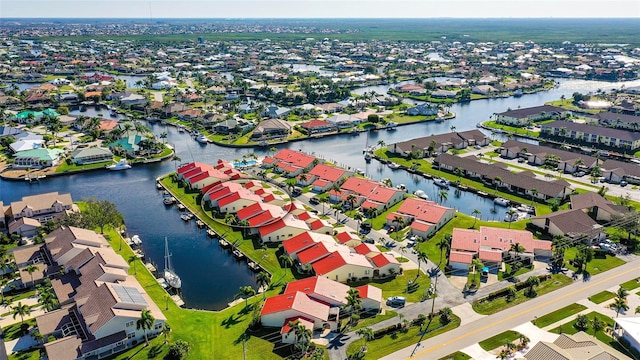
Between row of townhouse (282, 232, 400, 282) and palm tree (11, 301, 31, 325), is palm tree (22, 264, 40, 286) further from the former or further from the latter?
row of townhouse (282, 232, 400, 282)

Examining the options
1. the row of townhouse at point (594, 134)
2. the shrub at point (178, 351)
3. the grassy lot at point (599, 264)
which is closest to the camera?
the shrub at point (178, 351)

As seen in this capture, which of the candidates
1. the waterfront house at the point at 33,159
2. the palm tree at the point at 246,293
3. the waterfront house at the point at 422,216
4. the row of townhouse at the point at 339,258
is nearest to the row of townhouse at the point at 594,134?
the waterfront house at the point at 422,216

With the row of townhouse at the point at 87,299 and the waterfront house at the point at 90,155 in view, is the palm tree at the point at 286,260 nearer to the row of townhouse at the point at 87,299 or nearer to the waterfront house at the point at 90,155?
the row of townhouse at the point at 87,299

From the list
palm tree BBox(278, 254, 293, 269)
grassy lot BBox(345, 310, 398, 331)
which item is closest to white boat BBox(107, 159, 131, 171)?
palm tree BBox(278, 254, 293, 269)

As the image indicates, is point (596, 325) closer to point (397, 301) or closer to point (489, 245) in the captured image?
point (489, 245)

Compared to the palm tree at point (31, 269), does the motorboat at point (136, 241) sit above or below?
below

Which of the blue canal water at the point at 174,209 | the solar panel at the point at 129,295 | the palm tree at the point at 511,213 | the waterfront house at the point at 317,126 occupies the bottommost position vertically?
the blue canal water at the point at 174,209
